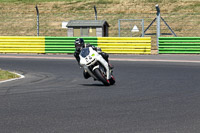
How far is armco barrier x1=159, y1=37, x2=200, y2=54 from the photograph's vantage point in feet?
80.8

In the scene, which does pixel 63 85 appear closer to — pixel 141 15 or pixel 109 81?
pixel 109 81

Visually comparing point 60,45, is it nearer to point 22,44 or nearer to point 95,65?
point 22,44

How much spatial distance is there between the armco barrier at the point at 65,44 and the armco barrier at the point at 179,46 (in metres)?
0.72

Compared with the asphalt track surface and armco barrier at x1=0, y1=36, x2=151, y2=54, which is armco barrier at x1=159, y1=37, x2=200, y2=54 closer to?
armco barrier at x1=0, y1=36, x2=151, y2=54

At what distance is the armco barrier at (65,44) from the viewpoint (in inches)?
979

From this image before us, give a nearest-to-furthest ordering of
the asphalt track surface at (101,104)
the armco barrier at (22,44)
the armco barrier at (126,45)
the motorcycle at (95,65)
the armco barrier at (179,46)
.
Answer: the asphalt track surface at (101,104) → the motorcycle at (95,65) → the armco barrier at (179,46) → the armco barrier at (126,45) → the armco barrier at (22,44)

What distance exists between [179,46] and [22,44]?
304 inches

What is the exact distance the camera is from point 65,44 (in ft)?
83.9

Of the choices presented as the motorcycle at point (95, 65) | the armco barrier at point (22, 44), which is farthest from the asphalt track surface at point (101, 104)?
the armco barrier at point (22, 44)

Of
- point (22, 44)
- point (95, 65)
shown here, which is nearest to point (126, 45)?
point (22, 44)

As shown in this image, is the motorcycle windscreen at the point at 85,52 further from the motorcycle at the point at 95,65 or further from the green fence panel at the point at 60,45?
the green fence panel at the point at 60,45

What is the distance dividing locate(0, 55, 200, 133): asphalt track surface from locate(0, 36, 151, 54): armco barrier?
9478mm

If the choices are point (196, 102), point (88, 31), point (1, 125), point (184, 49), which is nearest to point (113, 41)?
point (184, 49)

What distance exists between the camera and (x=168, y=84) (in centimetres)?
1255
